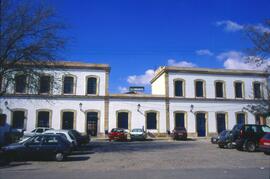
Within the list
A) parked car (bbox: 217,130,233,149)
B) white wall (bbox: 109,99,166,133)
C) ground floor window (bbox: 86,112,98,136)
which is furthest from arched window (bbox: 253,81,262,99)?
parked car (bbox: 217,130,233,149)

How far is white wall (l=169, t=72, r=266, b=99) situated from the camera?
39.8 metres

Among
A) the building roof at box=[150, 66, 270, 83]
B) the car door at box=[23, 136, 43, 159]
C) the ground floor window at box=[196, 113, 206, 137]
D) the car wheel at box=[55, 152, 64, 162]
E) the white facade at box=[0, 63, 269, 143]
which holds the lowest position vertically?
the car wheel at box=[55, 152, 64, 162]

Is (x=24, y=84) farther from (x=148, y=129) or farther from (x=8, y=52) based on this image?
(x=148, y=129)

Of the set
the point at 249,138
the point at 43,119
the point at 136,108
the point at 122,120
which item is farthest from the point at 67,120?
the point at 249,138

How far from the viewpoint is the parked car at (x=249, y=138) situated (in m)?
20.1

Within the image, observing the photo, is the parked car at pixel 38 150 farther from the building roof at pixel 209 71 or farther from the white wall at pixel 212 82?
the building roof at pixel 209 71

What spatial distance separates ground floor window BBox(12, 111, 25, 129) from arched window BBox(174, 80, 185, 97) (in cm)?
1891

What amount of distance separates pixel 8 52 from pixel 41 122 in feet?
56.4

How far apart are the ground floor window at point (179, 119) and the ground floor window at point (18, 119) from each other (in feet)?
60.6

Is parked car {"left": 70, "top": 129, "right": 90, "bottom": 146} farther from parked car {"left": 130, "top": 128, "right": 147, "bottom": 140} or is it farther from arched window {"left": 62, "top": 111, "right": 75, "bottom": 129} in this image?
arched window {"left": 62, "top": 111, "right": 75, "bottom": 129}

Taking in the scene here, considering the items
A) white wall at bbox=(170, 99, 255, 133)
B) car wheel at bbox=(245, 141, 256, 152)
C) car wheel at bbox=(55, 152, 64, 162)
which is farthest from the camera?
Result: white wall at bbox=(170, 99, 255, 133)

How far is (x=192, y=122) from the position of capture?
39.2 meters

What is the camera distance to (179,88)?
3991 centimetres

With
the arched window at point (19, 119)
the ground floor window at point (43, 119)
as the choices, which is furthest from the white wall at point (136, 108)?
the arched window at point (19, 119)
